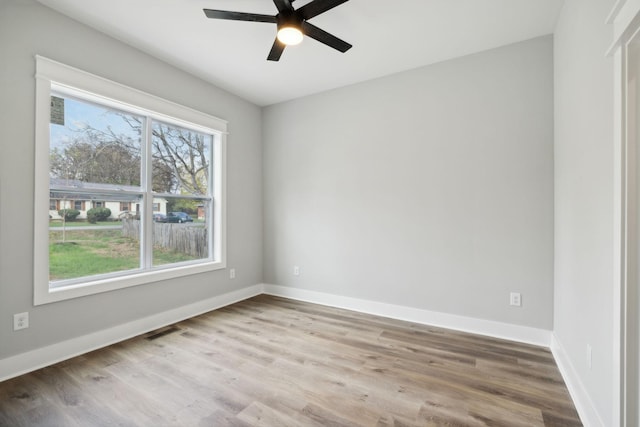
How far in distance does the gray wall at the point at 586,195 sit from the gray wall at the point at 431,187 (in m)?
0.27

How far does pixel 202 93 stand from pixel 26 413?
3220 millimetres

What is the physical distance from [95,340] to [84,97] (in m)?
2.16

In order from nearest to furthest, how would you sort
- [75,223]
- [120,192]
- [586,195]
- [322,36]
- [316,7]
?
[586,195] → [316,7] → [322,36] → [75,223] → [120,192]

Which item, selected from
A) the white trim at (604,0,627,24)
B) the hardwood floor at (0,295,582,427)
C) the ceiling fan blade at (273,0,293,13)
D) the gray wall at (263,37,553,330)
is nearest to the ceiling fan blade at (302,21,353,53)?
the ceiling fan blade at (273,0,293,13)

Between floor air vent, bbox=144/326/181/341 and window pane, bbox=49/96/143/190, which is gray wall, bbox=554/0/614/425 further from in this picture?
window pane, bbox=49/96/143/190

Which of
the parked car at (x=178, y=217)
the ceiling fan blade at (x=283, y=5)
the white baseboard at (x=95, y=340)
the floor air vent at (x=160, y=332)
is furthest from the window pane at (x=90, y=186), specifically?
the ceiling fan blade at (x=283, y=5)

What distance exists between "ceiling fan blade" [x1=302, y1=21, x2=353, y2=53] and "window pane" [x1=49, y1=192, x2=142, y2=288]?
232cm

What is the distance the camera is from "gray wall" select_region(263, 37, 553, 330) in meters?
2.60

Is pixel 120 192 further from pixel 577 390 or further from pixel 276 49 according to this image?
pixel 577 390

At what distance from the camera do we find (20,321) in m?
2.08

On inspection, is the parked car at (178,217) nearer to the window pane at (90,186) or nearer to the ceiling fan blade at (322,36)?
the window pane at (90,186)

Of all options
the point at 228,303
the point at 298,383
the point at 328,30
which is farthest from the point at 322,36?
the point at 228,303

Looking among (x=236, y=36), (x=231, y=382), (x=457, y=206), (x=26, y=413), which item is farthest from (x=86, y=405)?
(x=457, y=206)

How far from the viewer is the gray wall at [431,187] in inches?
102
